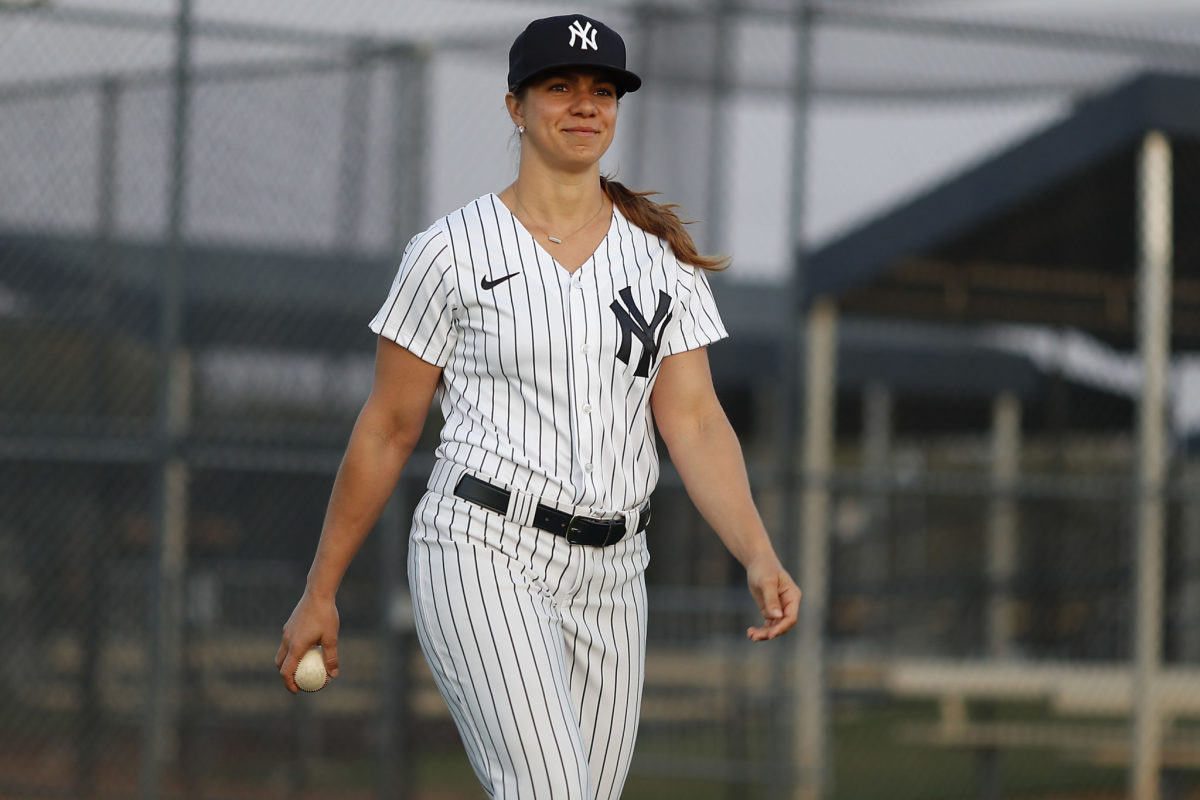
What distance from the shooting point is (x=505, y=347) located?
2.99 metres

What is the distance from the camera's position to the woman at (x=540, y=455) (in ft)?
9.62

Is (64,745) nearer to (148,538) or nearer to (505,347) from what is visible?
(148,538)

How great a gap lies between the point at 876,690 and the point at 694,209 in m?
3.13

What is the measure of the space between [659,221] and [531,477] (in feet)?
2.14

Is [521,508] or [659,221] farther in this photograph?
[659,221]

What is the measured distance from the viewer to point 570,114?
3.06 metres

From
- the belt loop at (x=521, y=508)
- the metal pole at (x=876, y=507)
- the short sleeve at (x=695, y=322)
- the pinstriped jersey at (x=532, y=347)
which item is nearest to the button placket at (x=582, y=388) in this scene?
the pinstriped jersey at (x=532, y=347)

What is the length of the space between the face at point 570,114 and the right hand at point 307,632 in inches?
37.7

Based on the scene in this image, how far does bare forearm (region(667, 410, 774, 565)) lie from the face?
1.95 feet

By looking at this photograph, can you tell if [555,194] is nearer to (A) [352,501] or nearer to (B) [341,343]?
(A) [352,501]

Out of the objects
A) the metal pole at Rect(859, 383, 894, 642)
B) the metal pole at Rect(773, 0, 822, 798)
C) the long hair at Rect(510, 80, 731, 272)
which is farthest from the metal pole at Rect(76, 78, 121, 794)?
the metal pole at Rect(859, 383, 894, 642)

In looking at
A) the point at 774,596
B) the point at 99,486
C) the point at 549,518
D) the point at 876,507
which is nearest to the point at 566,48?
the point at 549,518

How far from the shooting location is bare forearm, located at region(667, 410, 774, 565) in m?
3.18

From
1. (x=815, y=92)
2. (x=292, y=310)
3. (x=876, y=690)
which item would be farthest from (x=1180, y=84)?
(x=292, y=310)
